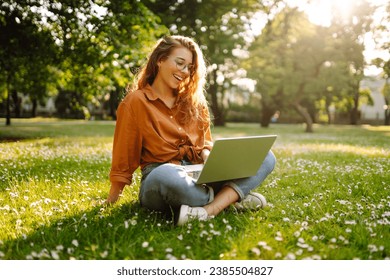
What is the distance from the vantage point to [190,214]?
3.74 m

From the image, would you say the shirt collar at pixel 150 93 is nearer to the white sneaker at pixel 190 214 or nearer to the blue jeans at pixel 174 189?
the blue jeans at pixel 174 189

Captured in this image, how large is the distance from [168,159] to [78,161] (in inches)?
179

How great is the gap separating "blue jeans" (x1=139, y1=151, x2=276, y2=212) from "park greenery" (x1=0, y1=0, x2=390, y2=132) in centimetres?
578

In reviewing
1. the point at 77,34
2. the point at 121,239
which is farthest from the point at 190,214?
the point at 77,34

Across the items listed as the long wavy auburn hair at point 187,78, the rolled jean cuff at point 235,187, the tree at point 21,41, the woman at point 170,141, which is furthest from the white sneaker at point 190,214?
the tree at point 21,41

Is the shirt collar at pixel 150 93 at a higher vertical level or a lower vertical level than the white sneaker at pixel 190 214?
higher

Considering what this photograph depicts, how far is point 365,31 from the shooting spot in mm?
27250

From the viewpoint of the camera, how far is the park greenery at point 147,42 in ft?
42.8

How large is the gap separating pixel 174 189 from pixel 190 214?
0.93 ft

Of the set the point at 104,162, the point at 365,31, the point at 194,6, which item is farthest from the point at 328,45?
the point at 104,162

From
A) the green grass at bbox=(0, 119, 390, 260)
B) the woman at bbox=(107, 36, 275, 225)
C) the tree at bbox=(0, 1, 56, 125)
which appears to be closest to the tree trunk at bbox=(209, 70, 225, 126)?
the tree at bbox=(0, 1, 56, 125)

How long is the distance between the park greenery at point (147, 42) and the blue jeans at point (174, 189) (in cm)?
578

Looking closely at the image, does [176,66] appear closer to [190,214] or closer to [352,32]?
[190,214]
